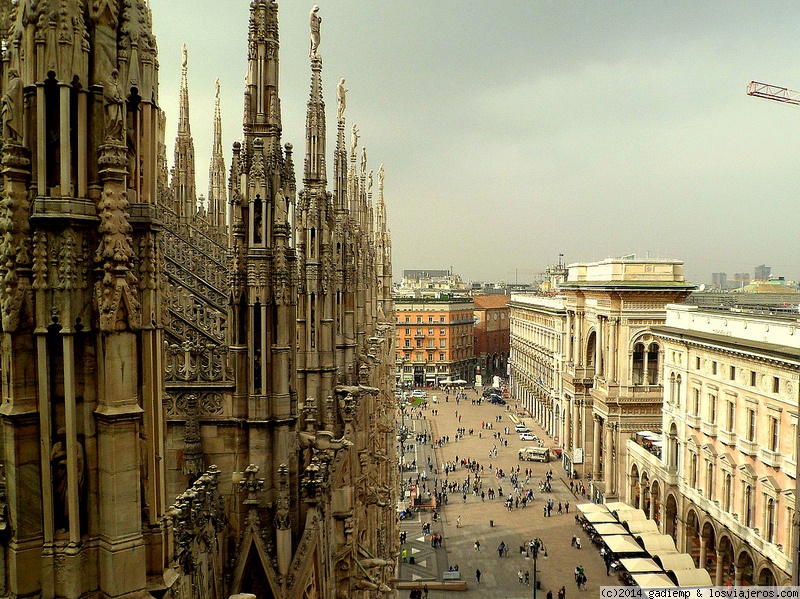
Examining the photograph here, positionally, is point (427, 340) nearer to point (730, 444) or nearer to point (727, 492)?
point (727, 492)

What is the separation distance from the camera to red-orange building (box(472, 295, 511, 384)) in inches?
4934

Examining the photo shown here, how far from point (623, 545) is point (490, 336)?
92665 mm

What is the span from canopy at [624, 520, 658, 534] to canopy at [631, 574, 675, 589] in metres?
5.48

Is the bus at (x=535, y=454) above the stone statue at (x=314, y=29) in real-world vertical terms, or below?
below

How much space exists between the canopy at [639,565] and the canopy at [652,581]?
25.0 inches

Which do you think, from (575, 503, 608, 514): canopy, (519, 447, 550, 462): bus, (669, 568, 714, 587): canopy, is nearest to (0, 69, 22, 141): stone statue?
(669, 568, 714, 587): canopy

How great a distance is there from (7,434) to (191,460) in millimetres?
7915

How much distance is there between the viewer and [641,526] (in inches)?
1570

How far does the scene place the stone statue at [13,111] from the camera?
16.2 ft

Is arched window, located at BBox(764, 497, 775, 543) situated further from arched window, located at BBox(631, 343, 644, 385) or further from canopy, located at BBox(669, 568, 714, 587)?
arched window, located at BBox(631, 343, 644, 385)

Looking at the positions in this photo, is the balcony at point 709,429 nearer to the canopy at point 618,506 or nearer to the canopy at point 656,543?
the canopy at point 656,543

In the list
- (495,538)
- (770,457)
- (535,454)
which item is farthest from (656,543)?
(535,454)

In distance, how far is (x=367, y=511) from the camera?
2298cm

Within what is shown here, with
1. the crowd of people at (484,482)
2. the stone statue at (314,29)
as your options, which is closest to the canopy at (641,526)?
the crowd of people at (484,482)
